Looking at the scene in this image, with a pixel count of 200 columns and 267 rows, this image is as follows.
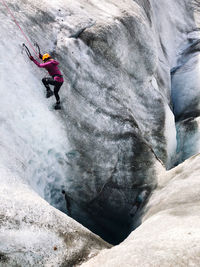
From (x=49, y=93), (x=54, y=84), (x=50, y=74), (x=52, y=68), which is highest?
(x=52, y=68)

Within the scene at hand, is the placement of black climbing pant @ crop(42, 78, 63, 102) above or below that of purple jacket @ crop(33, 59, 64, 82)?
below

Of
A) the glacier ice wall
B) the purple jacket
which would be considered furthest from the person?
the glacier ice wall

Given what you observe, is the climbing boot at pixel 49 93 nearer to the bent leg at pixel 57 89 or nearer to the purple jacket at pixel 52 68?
the bent leg at pixel 57 89

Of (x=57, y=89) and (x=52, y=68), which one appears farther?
(x=57, y=89)

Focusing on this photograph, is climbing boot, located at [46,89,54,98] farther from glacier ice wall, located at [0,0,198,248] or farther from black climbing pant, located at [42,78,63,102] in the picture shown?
glacier ice wall, located at [0,0,198,248]

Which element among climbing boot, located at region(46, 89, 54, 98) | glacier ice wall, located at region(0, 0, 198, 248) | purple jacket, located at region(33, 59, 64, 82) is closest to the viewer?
glacier ice wall, located at region(0, 0, 198, 248)

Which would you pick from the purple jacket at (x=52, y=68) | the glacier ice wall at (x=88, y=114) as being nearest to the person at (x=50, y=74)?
the purple jacket at (x=52, y=68)

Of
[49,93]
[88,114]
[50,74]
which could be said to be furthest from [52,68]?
[88,114]

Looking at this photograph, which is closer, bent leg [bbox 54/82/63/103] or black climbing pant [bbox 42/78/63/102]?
black climbing pant [bbox 42/78/63/102]

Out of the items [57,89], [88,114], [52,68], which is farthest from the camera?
[88,114]

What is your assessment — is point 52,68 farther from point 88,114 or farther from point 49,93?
point 88,114

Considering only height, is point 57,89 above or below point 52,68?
below

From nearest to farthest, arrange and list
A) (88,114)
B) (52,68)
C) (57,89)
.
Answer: (52,68), (57,89), (88,114)

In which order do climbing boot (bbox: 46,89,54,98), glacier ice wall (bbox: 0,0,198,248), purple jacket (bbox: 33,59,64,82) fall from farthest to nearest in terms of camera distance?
1. climbing boot (bbox: 46,89,54,98)
2. purple jacket (bbox: 33,59,64,82)
3. glacier ice wall (bbox: 0,0,198,248)
